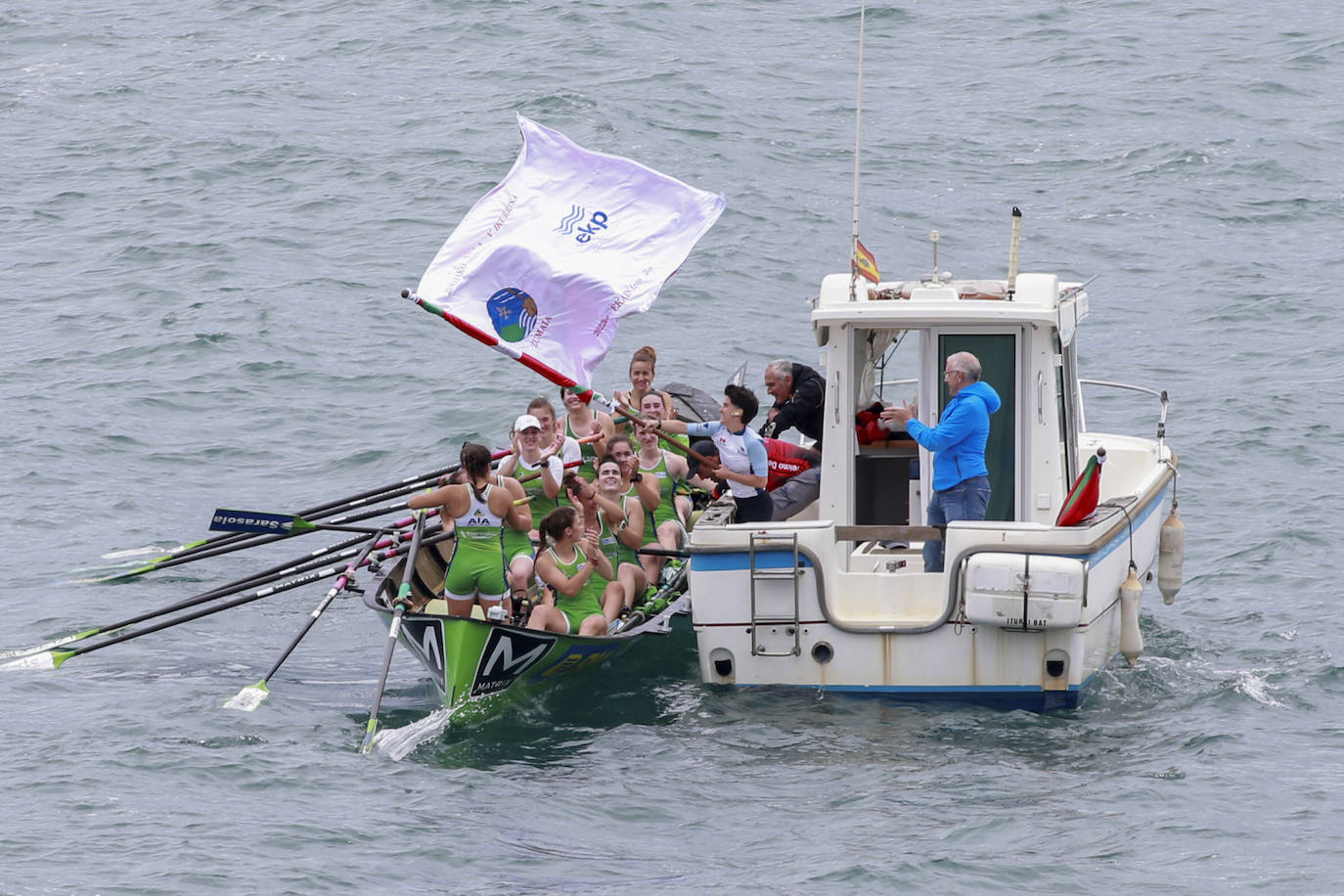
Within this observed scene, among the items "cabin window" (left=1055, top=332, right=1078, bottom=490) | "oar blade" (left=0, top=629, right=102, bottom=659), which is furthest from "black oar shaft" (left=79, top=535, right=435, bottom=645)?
"cabin window" (left=1055, top=332, right=1078, bottom=490)

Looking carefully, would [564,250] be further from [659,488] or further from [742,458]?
[659,488]

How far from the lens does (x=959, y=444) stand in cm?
1196

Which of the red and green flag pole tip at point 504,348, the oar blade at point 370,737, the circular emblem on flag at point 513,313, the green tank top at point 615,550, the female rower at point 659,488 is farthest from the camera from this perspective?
the female rower at point 659,488

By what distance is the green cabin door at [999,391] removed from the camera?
493 inches

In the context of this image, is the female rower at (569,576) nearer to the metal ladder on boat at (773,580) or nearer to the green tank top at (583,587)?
the green tank top at (583,587)

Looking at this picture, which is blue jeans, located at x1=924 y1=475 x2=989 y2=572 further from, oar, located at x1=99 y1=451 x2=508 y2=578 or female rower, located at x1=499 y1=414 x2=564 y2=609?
oar, located at x1=99 y1=451 x2=508 y2=578

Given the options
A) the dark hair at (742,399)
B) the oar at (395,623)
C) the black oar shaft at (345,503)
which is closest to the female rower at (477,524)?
the oar at (395,623)

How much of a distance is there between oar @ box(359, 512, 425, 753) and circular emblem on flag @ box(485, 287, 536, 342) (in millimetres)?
1529

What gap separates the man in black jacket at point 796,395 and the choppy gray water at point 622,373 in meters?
2.00

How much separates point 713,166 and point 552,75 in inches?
223

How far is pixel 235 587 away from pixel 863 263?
16.5ft

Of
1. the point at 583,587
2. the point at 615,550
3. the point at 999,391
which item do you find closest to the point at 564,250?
the point at 615,550

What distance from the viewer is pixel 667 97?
3153cm

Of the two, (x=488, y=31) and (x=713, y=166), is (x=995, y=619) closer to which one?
(x=713, y=166)
